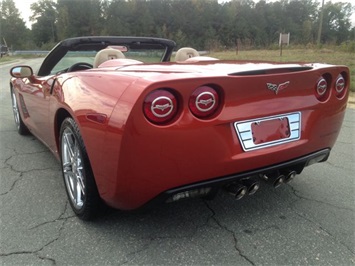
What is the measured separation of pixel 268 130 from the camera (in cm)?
197

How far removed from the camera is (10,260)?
75.2 inches

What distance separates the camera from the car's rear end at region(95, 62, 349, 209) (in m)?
1.68

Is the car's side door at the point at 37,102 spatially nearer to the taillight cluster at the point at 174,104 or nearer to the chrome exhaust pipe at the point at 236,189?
the taillight cluster at the point at 174,104

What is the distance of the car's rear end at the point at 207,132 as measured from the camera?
1.68 m

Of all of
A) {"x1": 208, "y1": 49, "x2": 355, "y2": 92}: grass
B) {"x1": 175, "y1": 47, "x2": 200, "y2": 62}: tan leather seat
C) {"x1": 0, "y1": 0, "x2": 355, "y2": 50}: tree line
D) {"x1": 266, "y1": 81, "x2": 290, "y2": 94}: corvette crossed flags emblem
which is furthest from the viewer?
{"x1": 0, "y1": 0, "x2": 355, "y2": 50}: tree line

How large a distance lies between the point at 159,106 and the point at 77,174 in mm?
1005

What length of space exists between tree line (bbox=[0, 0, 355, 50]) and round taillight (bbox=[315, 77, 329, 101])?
61.6 m

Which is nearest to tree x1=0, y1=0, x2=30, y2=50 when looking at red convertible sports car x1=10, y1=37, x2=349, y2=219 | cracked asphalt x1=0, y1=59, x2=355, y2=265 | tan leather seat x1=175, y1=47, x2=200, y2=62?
tan leather seat x1=175, y1=47, x2=200, y2=62

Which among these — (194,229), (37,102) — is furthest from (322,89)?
(37,102)

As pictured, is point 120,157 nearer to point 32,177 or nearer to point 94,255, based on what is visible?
point 94,255

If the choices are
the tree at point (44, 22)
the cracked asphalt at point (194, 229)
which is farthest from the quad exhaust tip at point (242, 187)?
the tree at point (44, 22)

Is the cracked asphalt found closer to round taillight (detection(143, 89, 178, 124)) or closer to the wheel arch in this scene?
the wheel arch

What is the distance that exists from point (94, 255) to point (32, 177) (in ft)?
4.83

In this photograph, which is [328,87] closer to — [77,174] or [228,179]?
[228,179]
